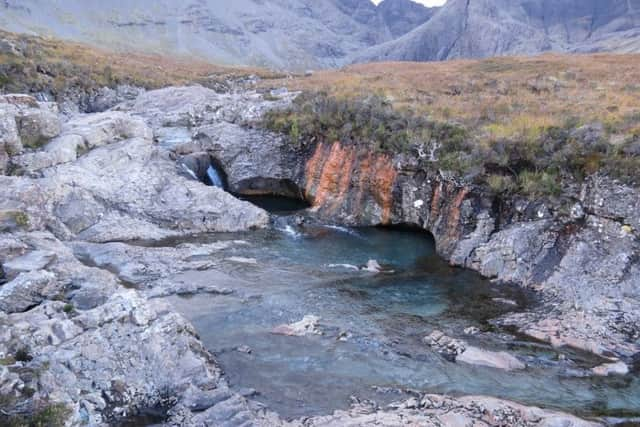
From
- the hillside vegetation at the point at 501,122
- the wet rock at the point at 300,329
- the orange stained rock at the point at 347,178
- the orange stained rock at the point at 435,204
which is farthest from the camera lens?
the orange stained rock at the point at 347,178

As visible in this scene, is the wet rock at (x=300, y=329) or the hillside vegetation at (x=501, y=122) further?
the hillside vegetation at (x=501, y=122)

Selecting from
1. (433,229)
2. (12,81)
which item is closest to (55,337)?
(433,229)

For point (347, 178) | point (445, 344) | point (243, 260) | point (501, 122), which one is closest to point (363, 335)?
point (445, 344)

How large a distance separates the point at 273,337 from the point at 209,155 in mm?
16903

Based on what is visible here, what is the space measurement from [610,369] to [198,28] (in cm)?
14836

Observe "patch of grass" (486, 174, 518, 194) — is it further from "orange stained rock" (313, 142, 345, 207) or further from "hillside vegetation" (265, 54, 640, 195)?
"orange stained rock" (313, 142, 345, 207)

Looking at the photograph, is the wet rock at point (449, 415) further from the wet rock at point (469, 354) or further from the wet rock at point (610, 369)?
the wet rock at point (610, 369)

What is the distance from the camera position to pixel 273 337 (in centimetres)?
1341

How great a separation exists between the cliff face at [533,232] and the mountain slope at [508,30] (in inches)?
4087

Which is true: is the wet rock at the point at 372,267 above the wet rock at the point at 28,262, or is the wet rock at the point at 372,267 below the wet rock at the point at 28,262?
below

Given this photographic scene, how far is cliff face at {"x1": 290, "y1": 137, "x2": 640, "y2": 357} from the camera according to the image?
48.5ft

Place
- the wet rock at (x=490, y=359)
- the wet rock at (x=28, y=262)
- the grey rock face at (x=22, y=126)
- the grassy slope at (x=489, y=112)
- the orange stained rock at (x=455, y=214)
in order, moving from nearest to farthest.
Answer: the wet rock at (x=490, y=359) → the wet rock at (x=28, y=262) → the grassy slope at (x=489, y=112) → the orange stained rock at (x=455, y=214) → the grey rock face at (x=22, y=126)

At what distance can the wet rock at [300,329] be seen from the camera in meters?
13.6

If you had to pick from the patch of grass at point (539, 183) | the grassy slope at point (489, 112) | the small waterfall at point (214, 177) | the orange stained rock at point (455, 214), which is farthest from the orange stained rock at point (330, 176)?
the patch of grass at point (539, 183)
